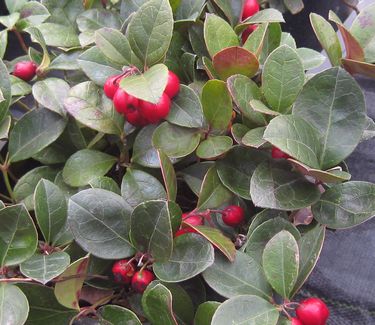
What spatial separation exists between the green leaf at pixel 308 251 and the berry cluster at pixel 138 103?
0.23m

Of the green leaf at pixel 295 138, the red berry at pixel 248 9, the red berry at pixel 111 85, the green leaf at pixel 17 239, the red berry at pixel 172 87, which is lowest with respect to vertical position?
the green leaf at pixel 17 239

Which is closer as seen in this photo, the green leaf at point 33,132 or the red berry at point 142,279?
the red berry at point 142,279

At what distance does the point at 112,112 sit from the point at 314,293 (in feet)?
1.22

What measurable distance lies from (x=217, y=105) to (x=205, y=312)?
0.25 meters

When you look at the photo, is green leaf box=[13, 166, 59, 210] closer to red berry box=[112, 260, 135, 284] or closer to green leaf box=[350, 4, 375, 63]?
red berry box=[112, 260, 135, 284]

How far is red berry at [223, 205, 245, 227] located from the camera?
2.18ft

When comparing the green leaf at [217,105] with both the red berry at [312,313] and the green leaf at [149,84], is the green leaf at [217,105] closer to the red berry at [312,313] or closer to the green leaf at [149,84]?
the green leaf at [149,84]

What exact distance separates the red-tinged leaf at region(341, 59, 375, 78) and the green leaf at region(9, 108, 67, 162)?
0.38 metres

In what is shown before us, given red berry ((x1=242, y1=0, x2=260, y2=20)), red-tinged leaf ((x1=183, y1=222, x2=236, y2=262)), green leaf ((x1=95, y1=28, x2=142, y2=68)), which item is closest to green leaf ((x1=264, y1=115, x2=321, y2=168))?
red-tinged leaf ((x1=183, y1=222, x2=236, y2=262))

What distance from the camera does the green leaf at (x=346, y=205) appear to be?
614 millimetres

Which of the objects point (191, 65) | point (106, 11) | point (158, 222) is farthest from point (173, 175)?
point (106, 11)

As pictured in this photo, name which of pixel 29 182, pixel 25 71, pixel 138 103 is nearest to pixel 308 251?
pixel 138 103

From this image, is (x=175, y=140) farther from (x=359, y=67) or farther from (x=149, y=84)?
(x=359, y=67)

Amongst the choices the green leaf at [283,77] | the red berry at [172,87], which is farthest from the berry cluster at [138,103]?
the green leaf at [283,77]
